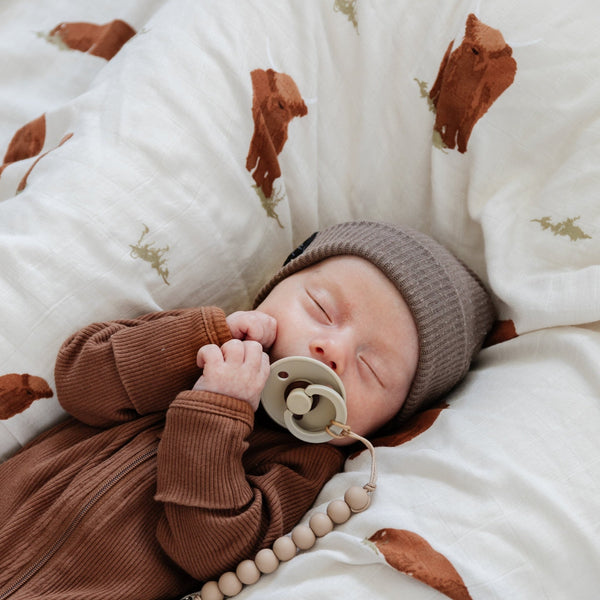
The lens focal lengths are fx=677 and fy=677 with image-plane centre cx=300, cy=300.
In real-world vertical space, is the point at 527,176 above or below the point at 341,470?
above

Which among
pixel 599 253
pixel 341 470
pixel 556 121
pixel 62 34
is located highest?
pixel 62 34

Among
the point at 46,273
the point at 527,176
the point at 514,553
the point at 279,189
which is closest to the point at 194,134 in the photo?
the point at 279,189

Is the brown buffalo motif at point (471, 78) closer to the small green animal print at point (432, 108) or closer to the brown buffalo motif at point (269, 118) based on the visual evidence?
the small green animal print at point (432, 108)

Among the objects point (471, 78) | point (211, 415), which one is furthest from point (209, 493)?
point (471, 78)

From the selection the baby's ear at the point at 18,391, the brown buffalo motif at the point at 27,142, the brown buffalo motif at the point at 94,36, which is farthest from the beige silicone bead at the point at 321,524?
the brown buffalo motif at the point at 94,36

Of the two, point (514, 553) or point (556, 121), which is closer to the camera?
point (514, 553)

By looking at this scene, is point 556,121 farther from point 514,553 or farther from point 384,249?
point 514,553

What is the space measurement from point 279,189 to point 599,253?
0.59m

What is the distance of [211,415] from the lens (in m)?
0.98

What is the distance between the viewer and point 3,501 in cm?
103

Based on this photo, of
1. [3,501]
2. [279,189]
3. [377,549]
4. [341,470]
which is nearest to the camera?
[377,549]

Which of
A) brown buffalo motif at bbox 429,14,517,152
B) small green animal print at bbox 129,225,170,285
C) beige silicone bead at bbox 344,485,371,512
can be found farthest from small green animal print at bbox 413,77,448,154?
beige silicone bead at bbox 344,485,371,512

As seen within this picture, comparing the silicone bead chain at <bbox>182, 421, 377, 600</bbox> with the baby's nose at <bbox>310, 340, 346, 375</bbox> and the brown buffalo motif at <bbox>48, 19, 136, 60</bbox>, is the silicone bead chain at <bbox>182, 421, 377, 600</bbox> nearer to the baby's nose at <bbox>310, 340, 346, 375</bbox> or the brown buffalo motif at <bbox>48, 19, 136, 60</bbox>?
the baby's nose at <bbox>310, 340, 346, 375</bbox>

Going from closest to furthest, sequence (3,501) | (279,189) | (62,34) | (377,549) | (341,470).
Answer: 1. (377,549)
2. (3,501)
3. (341,470)
4. (279,189)
5. (62,34)
